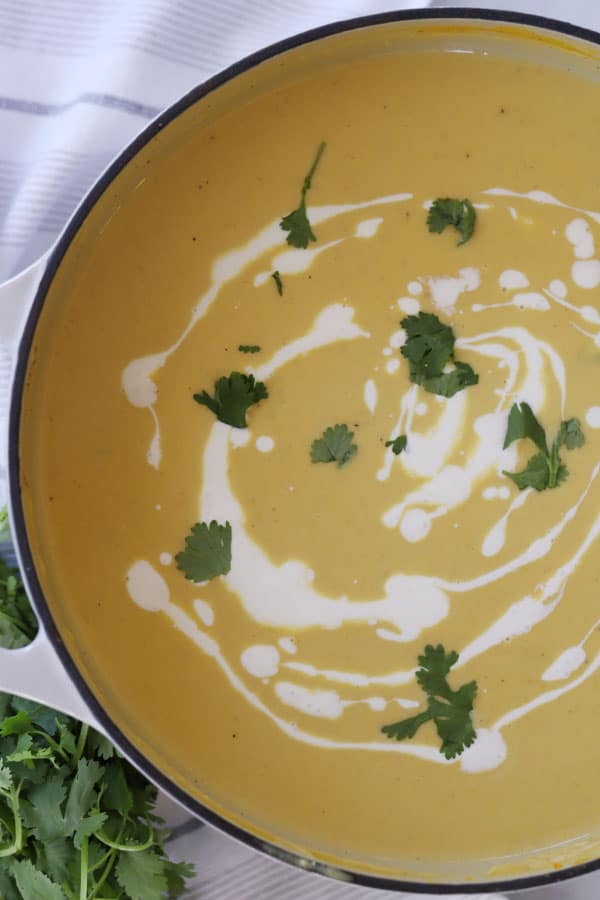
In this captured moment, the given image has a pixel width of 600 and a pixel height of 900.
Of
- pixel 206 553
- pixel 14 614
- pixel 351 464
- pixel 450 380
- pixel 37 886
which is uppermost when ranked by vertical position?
pixel 450 380

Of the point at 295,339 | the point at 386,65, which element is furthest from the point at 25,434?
the point at 386,65

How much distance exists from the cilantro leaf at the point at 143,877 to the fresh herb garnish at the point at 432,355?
0.58m

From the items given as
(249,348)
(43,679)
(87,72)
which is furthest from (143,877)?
(87,72)

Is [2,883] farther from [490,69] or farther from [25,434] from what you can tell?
[490,69]

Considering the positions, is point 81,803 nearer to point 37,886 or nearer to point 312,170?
point 37,886

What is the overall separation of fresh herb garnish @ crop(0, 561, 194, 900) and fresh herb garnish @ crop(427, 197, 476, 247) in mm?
597

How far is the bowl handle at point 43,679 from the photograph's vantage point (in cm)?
99

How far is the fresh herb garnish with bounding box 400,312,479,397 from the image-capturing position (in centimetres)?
113

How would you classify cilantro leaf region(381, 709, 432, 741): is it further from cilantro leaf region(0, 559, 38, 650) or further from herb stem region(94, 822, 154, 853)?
cilantro leaf region(0, 559, 38, 650)

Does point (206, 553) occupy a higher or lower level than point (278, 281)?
lower

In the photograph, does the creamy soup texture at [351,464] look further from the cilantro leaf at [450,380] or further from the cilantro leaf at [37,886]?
the cilantro leaf at [37,886]

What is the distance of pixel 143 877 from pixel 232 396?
510mm

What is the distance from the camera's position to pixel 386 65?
108cm

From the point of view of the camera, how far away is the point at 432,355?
1.13m
